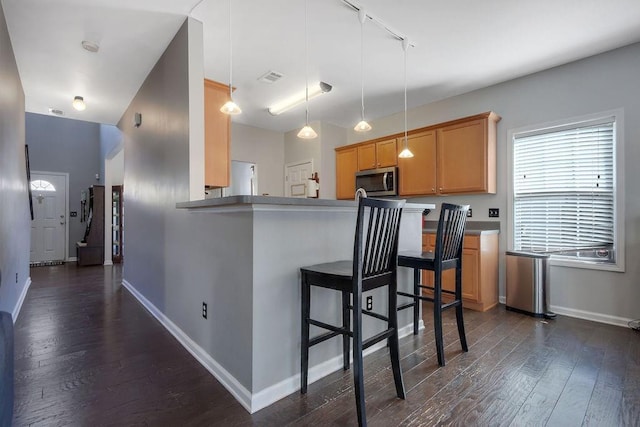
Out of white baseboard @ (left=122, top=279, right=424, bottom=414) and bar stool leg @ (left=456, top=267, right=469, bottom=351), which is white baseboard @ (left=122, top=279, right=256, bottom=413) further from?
bar stool leg @ (left=456, top=267, right=469, bottom=351)

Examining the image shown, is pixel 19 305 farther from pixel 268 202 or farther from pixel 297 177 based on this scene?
pixel 297 177

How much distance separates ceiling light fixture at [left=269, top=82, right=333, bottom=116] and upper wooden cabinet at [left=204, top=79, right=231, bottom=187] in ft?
4.03

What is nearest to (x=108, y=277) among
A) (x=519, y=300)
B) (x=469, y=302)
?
(x=469, y=302)

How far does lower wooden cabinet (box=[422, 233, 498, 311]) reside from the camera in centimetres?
338

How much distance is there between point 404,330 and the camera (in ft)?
8.79

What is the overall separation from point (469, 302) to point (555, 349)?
43.4 inches

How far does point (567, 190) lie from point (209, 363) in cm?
380

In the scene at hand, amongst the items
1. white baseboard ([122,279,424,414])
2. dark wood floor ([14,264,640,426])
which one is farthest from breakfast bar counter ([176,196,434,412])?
dark wood floor ([14,264,640,426])

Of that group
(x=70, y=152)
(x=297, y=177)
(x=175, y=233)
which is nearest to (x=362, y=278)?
(x=175, y=233)

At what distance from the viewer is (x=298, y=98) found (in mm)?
4234

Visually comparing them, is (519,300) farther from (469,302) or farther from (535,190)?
(535,190)

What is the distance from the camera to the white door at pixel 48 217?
265 inches

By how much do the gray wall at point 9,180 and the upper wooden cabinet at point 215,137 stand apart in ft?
4.80

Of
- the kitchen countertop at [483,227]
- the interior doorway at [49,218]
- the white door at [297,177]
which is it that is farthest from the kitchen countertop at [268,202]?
the interior doorway at [49,218]
